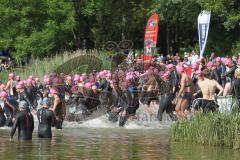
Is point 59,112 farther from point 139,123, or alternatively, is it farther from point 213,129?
point 213,129

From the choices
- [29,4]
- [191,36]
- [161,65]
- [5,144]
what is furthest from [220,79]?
[191,36]

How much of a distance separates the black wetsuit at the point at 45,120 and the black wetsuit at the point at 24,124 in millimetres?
341

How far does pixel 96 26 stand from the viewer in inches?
2179

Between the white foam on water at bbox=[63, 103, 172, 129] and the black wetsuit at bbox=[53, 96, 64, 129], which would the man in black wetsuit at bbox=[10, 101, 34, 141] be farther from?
the white foam on water at bbox=[63, 103, 172, 129]

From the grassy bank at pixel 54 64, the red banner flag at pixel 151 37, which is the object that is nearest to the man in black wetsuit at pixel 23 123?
the red banner flag at pixel 151 37

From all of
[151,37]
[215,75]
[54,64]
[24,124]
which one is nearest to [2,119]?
[24,124]

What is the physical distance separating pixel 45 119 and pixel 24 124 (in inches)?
26.5

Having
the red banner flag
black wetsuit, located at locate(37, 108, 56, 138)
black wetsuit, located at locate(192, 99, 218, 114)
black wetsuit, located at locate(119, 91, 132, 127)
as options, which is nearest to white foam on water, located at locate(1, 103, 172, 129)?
black wetsuit, located at locate(119, 91, 132, 127)

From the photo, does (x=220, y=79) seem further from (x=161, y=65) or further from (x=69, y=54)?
(x=69, y=54)

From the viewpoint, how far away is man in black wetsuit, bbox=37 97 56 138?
21.2 meters

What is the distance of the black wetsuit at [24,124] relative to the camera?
2064 cm

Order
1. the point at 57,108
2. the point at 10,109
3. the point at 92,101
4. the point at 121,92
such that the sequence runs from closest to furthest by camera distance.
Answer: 1. the point at 57,108
2. the point at 10,109
3. the point at 121,92
4. the point at 92,101

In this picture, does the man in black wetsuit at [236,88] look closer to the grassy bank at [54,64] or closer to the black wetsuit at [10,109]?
the black wetsuit at [10,109]

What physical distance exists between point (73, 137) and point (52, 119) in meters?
1.96
